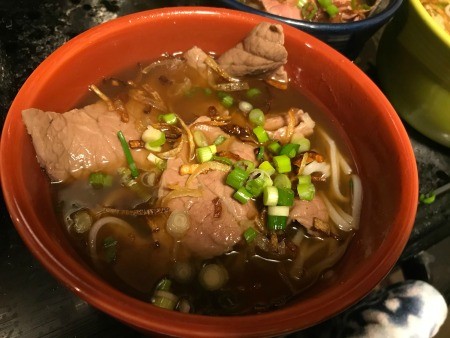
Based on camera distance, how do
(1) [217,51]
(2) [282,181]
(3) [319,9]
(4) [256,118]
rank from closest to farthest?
1. (2) [282,181]
2. (4) [256,118]
3. (1) [217,51]
4. (3) [319,9]

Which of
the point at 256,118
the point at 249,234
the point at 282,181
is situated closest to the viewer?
the point at 249,234

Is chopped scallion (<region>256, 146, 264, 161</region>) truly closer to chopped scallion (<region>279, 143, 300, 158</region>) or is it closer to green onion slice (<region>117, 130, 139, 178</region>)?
chopped scallion (<region>279, 143, 300, 158</region>)

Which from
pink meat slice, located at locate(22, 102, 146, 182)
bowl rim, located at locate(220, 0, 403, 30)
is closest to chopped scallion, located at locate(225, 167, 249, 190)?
pink meat slice, located at locate(22, 102, 146, 182)

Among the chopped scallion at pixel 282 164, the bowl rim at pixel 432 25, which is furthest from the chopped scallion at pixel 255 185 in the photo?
the bowl rim at pixel 432 25

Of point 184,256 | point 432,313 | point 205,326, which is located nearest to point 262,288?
point 184,256

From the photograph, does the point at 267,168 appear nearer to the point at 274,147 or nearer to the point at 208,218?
the point at 274,147

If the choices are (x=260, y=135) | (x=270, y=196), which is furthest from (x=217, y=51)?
(x=270, y=196)

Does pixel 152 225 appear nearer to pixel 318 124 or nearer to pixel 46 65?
pixel 46 65
